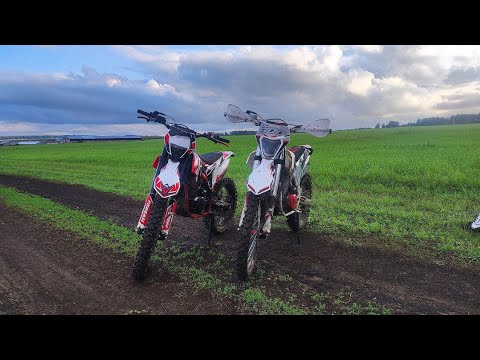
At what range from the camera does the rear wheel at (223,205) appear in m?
6.38

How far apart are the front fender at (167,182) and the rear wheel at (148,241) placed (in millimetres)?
184

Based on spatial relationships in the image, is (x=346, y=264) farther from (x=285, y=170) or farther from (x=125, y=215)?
(x=125, y=215)

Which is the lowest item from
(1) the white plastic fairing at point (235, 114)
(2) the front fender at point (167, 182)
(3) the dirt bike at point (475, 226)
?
(3) the dirt bike at point (475, 226)

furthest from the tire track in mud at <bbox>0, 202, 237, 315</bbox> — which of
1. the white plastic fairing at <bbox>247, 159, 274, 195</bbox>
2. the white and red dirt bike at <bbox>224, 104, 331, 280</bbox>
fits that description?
the white plastic fairing at <bbox>247, 159, 274, 195</bbox>

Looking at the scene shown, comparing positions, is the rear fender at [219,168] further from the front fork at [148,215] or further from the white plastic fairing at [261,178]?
the white plastic fairing at [261,178]

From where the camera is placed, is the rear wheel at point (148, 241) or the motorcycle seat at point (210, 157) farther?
the motorcycle seat at point (210, 157)

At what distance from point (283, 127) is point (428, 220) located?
13.2 feet

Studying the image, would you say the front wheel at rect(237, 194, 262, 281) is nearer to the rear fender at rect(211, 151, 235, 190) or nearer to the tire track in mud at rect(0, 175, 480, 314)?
the tire track in mud at rect(0, 175, 480, 314)

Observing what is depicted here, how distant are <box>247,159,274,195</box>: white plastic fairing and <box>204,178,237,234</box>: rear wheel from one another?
1.45 m

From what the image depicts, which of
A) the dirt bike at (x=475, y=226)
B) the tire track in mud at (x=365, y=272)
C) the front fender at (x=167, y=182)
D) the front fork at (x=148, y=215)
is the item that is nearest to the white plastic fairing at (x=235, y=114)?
the front fender at (x=167, y=182)

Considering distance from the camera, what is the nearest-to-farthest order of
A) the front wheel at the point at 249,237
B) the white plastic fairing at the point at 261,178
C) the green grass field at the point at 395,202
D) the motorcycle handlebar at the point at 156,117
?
the front wheel at the point at 249,237 < the white plastic fairing at the point at 261,178 < the motorcycle handlebar at the point at 156,117 < the green grass field at the point at 395,202

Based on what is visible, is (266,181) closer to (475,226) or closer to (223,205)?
(223,205)

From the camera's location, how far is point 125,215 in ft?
27.3

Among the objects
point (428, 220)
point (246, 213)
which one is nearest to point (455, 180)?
point (428, 220)
